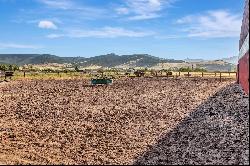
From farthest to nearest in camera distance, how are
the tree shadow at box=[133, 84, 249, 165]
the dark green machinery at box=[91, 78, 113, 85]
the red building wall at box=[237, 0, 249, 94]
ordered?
the dark green machinery at box=[91, 78, 113, 85]
the red building wall at box=[237, 0, 249, 94]
the tree shadow at box=[133, 84, 249, 165]

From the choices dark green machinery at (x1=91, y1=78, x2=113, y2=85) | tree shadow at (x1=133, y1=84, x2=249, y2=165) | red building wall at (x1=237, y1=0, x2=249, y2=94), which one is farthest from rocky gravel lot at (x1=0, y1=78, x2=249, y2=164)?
dark green machinery at (x1=91, y1=78, x2=113, y2=85)

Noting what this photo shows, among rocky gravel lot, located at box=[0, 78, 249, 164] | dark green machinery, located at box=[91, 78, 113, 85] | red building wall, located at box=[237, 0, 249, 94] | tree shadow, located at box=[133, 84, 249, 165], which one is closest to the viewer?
tree shadow, located at box=[133, 84, 249, 165]

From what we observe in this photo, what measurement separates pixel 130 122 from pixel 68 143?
5803 millimetres

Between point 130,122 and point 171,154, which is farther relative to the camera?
point 130,122

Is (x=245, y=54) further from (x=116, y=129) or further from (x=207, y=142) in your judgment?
(x=116, y=129)

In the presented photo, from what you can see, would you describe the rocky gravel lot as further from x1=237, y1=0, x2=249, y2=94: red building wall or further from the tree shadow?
x1=237, y1=0, x2=249, y2=94: red building wall

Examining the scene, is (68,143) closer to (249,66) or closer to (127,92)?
(249,66)

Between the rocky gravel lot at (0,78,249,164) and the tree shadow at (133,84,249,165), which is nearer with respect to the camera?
the tree shadow at (133,84,249,165)

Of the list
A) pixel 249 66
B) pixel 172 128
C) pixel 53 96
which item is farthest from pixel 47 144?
pixel 53 96

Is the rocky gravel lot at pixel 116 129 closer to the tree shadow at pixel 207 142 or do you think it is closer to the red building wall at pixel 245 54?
the tree shadow at pixel 207 142

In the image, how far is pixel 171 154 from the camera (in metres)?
17.3

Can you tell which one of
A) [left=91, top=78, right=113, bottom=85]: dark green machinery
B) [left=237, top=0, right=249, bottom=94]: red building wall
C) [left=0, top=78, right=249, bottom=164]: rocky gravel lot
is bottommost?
[left=0, top=78, right=249, bottom=164]: rocky gravel lot

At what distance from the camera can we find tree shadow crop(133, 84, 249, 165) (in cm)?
1611

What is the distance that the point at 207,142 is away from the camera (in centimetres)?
1833
